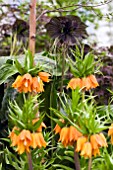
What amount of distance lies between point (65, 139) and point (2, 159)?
39 cm

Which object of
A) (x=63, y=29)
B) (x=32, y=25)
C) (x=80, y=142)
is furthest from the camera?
(x=63, y=29)

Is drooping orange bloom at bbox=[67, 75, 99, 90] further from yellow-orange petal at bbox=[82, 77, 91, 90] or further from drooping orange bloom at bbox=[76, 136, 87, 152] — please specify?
drooping orange bloom at bbox=[76, 136, 87, 152]

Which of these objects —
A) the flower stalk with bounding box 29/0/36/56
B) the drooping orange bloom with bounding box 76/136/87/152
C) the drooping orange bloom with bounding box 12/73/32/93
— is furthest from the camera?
the flower stalk with bounding box 29/0/36/56

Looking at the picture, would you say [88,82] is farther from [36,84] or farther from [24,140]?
[24,140]

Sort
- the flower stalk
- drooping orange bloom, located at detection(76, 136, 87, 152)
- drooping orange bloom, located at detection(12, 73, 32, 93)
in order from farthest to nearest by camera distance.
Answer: the flower stalk
drooping orange bloom, located at detection(12, 73, 32, 93)
drooping orange bloom, located at detection(76, 136, 87, 152)

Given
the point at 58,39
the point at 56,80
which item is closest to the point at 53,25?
the point at 58,39

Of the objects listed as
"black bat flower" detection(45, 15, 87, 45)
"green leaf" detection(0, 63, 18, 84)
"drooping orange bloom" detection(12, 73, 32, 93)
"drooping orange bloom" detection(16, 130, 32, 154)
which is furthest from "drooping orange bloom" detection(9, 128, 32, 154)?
"black bat flower" detection(45, 15, 87, 45)

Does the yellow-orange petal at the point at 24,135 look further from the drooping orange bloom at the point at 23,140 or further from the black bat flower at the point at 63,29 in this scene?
the black bat flower at the point at 63,29

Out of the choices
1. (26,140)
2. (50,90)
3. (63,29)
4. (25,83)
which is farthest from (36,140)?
(63,29)

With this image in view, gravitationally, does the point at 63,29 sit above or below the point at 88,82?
above

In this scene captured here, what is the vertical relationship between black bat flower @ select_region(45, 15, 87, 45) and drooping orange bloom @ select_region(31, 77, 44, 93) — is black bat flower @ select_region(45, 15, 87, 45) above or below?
above

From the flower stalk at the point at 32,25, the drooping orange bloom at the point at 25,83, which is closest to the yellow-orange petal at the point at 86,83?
the drooping orange bloom at the point at 25,83

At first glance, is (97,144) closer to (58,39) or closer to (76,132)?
(76,132)

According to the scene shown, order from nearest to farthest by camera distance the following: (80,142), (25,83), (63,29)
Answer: (80,142) < (25,83) < (63,29)
